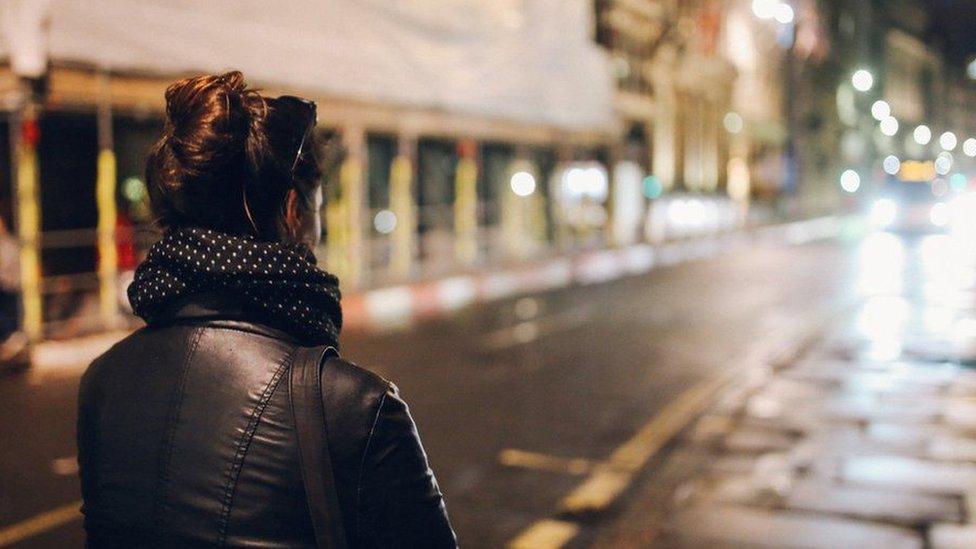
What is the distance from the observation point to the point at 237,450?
162cm

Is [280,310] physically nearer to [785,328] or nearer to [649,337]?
[649,337]

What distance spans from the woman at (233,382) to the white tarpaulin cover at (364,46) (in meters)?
11.3

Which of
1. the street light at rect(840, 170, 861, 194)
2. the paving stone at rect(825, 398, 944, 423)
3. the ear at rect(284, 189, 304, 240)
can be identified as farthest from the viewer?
the street light at rect(840, 170, 861, 194)

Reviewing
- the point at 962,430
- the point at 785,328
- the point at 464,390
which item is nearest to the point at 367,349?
the point at 464,390

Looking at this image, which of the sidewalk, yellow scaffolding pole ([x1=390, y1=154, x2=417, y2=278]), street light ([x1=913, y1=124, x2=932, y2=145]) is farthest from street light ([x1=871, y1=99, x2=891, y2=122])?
the sidewalk

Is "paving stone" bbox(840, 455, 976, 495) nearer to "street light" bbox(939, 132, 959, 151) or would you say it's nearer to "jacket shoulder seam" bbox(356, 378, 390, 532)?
"jacket shoulder seam" bbox(356, 378, 390, 532)

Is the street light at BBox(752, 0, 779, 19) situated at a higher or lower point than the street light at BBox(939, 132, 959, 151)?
higher

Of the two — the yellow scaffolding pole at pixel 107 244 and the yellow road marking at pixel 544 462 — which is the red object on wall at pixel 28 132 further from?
the yellow road marking at pixel 544 462

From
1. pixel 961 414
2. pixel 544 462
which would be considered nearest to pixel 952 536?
pixel 544 462

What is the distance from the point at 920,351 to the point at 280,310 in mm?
11867

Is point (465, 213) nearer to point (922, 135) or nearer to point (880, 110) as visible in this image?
point (880, 110)

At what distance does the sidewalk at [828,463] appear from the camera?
581 cm

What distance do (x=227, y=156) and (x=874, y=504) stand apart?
5.46 metres

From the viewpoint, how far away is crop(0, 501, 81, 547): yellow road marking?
5.87 m
